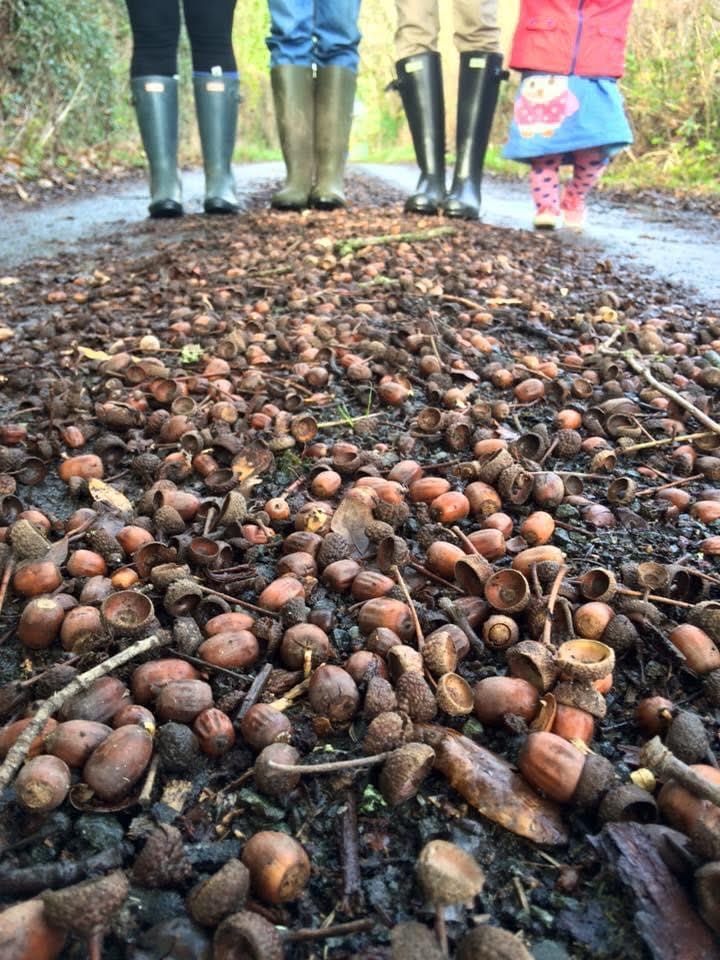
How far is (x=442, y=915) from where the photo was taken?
0.96 metres

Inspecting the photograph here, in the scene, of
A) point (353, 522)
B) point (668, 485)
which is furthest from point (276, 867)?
point (668, 485)

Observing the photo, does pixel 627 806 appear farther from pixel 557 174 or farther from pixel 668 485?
pixel 557 174

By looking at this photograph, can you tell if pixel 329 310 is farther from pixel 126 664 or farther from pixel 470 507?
pixel 126 664

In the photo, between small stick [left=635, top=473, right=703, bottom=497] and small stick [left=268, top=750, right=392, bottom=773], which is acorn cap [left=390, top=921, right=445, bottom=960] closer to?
small stick [left=268, top=750, right=392, bottom=773]

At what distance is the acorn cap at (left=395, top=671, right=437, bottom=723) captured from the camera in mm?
1249

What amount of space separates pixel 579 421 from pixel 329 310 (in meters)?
1.32

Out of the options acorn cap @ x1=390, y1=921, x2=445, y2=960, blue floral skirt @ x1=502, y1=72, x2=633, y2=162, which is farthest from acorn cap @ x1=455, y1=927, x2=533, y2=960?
blue floral skirt @ x1=502, y1=72, x2=633, y2=162

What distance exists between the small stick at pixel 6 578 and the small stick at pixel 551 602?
1094mm

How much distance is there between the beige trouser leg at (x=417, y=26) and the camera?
5.04m

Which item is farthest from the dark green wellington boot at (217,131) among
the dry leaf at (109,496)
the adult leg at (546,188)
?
the dry leaf at (109,496)

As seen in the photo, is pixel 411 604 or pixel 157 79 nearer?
pixel 411 604

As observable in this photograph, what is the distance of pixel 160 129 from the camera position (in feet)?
17.2

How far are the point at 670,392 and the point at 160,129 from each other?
14.0 ft

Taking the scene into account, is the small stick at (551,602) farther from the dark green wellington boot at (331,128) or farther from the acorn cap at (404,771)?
the dark green wellington boot at (331,128)
